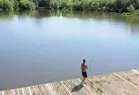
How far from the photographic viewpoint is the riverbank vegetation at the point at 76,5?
76938 mm

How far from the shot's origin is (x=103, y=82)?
12523 millimetres

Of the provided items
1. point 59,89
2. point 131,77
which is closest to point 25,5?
point 131,77

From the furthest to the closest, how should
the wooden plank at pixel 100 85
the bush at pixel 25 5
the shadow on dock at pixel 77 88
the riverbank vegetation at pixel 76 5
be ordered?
the bush at pixel 25 5
the riverbank vegetation at pixel 76 5
the shadow on dock at pixel 77 88
the wooden plank at pixel 100 85

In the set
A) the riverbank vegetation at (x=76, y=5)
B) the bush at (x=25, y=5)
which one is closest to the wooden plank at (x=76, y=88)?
the riverbank vegetation at (x=76, y=5)

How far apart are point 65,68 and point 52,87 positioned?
21.6 ft

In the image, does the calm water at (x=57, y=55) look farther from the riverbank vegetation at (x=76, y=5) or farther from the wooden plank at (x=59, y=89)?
the riverbank vegetation at (x=76, y=5)

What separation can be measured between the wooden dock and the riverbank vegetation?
61794 millimetres

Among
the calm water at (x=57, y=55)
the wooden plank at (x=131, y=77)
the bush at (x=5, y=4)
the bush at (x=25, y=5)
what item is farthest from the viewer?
the bush at (x=25, y=5)

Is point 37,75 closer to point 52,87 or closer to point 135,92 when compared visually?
point 52,87

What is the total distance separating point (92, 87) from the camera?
11.9 meters

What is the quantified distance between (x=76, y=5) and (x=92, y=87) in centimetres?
8624

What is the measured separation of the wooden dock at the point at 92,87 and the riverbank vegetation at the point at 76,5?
203 ft

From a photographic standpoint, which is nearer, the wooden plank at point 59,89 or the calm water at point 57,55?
the wooden plank at point 59,89

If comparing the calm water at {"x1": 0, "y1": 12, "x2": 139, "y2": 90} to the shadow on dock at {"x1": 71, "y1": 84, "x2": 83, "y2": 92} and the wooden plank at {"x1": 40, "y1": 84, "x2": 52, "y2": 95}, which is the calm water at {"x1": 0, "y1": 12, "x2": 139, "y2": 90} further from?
the shadow on dock at {"x1": 71, "y1": 84, "x2": 83, "y2": 92}
